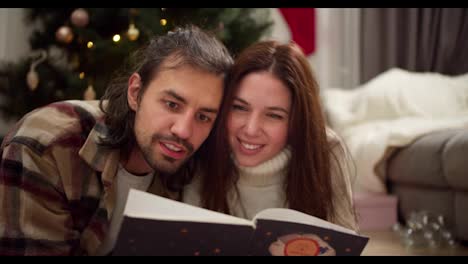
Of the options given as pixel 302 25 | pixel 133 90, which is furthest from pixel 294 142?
pixel 302 25

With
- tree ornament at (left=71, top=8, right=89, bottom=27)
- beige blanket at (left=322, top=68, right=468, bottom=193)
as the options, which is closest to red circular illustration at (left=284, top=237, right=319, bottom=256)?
beige blanket at (left=322, top=68, right=468, bottom=193)

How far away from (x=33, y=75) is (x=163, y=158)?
1228mm

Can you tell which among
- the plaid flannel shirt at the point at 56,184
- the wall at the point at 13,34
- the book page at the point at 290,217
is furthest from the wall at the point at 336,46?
the book page at the point at 290,217

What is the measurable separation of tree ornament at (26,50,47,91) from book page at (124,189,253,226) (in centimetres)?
145

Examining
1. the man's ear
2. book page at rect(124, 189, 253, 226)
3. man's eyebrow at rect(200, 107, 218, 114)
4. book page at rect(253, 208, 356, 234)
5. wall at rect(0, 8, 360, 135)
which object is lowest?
wall at rect(0, 8, 360, 135)

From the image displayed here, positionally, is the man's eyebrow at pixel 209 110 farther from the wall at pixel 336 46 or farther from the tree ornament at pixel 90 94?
the wall at pixel 336 46

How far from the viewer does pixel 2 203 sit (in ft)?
3.10

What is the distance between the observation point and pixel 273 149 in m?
1.22

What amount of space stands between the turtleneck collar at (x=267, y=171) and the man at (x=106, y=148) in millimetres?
163

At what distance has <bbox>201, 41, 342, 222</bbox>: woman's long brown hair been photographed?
1178 mm

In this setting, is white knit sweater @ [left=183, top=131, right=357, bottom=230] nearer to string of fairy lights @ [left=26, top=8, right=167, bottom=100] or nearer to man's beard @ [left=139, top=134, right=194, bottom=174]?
man's beard @ [left=139, top=134, right=194, bottom=174]

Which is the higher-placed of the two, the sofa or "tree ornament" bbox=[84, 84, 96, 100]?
"tree ornament" bbox=[84, 84, 96, 100]
